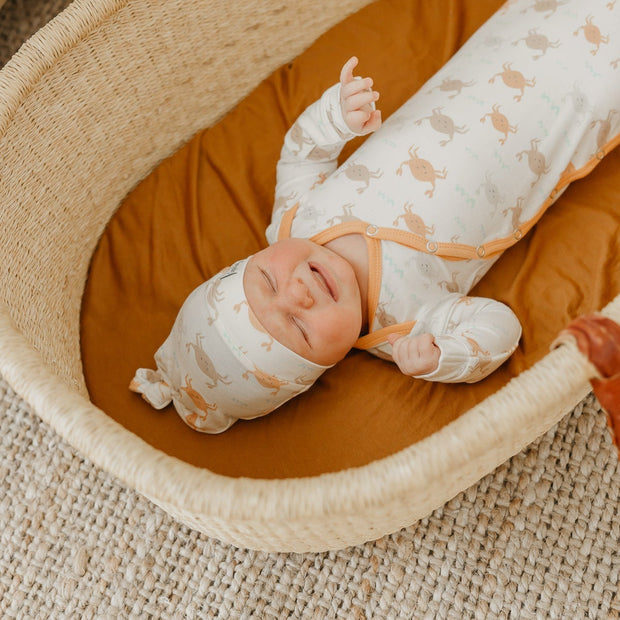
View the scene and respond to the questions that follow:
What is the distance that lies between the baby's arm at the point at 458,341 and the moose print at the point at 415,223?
0.36 ft

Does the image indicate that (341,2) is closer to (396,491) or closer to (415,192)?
(415,192)

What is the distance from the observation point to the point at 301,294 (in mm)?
929

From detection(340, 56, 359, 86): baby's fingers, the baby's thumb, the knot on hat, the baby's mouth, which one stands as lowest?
the baby's thumb

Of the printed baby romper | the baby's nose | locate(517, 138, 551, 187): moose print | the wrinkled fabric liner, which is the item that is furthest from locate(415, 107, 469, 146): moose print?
the baby's nose

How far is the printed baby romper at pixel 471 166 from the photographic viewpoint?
104 centimetres

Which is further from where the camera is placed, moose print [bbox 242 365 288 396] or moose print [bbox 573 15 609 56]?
moose print [bbox 573 15 609 56]

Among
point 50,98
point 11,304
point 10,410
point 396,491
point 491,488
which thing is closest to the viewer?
point 396,491

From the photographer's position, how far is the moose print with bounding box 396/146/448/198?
1.04m

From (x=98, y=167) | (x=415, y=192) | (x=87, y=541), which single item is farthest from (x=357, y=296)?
(x=87, y=541)

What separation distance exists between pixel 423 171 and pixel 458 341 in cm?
27

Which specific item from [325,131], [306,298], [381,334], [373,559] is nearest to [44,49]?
[325,131]

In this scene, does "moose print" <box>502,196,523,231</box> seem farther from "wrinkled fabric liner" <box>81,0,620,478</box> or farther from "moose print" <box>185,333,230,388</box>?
"moose print" <box>185,333,230,388</box>

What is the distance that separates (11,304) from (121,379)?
0.24 metres

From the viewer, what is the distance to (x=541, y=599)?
3.61 ft
